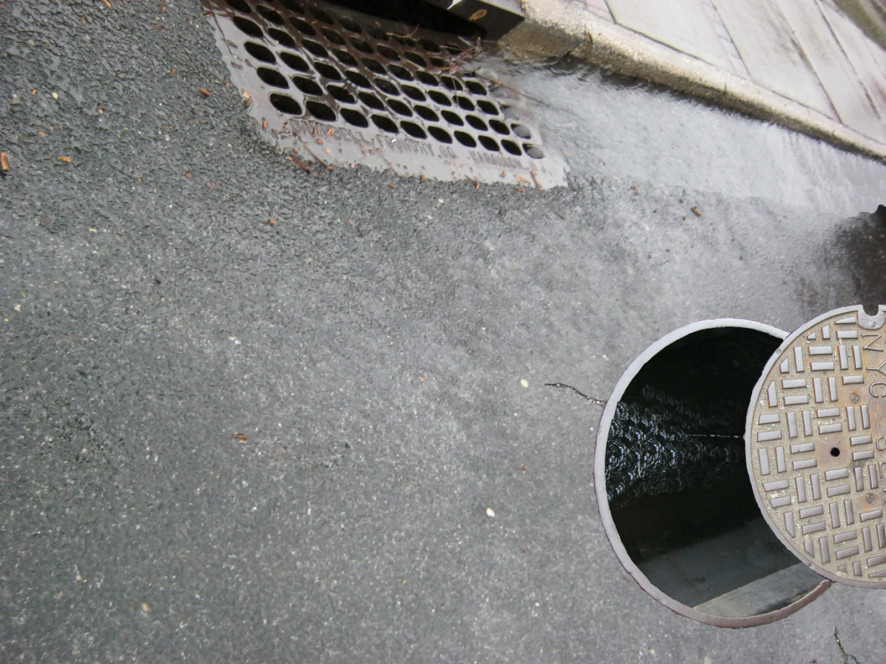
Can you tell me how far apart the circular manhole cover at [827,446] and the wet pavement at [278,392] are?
13.5 inches

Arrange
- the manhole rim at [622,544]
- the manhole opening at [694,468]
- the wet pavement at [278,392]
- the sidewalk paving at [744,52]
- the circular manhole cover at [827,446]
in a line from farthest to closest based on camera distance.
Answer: the sidewalk paving at [744,52]
the manhole opening at [694,468]
the circular manhole cover at [827,446]
the manhole rim at [622,544]
the wet pavement at [278,392]

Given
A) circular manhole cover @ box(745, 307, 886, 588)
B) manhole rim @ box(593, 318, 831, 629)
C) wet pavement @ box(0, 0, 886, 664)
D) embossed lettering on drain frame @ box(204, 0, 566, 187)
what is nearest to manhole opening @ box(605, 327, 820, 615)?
manhole rim @ box(593, 318, 831, 629)

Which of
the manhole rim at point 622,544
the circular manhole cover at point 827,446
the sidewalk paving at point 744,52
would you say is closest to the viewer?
the manhole rim at point 622,544

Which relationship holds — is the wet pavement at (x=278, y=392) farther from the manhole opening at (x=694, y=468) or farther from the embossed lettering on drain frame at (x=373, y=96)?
the manhole opening at (x=694, y=468)

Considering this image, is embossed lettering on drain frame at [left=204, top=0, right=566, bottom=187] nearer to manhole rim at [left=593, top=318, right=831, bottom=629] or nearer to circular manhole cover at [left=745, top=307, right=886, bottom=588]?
manhole rim at [left=593, top=318, right=831, bottom=629]

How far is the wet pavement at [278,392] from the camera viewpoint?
1854 millimetres

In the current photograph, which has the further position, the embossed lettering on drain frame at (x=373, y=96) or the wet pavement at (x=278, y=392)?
the embossed lettering on drain frame at (x=373, y=96)

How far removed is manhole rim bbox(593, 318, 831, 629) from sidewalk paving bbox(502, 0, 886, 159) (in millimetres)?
1705

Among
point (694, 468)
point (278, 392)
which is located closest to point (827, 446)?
point (694, 468)

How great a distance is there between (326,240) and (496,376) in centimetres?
83

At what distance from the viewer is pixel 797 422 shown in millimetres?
2889

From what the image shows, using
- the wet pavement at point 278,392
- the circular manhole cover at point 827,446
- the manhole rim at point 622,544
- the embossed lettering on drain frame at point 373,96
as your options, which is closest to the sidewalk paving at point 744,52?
the embossed lettering on drain frame at point 373,96

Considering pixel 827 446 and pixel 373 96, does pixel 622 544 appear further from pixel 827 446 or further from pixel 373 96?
pixel 373 96

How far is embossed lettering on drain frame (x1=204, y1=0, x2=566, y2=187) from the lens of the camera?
2578mm
